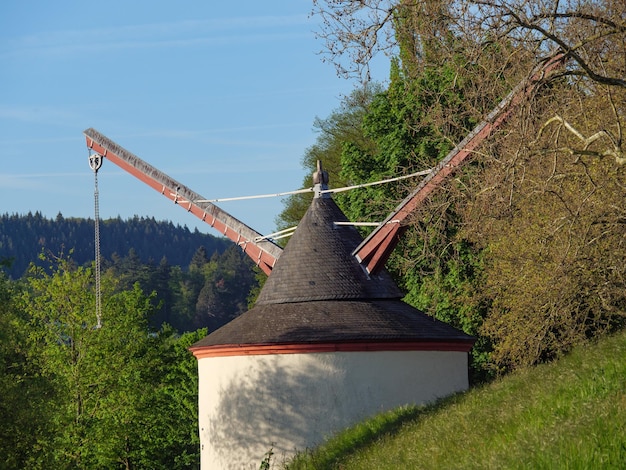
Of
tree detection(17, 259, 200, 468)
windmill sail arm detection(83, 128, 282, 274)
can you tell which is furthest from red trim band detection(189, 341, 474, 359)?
tree detection(17, 259, 200, 468)

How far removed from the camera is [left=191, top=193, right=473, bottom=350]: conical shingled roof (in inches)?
888

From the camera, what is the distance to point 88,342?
3666cm

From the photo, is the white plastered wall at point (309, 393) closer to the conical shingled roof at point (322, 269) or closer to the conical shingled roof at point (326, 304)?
the conical shingled roof at point (326, 304)

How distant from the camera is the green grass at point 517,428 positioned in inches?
369

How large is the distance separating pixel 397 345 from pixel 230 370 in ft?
12.1

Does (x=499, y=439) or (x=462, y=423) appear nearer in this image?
(x=499, y=439)

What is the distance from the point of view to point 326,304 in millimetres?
23531

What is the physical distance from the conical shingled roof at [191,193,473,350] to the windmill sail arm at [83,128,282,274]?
2546mm

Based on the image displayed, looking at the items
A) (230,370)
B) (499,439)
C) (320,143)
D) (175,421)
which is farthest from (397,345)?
(320,143)

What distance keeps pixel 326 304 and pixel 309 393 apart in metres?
2.13

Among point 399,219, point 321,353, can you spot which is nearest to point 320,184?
point 399,219

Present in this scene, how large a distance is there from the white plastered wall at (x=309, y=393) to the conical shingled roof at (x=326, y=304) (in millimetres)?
437

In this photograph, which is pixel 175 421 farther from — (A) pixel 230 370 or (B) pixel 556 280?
(B) pixel 556 280

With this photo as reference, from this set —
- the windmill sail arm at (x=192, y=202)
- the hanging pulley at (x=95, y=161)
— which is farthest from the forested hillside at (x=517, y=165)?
the hanging pulley at (x=95, y=161)
